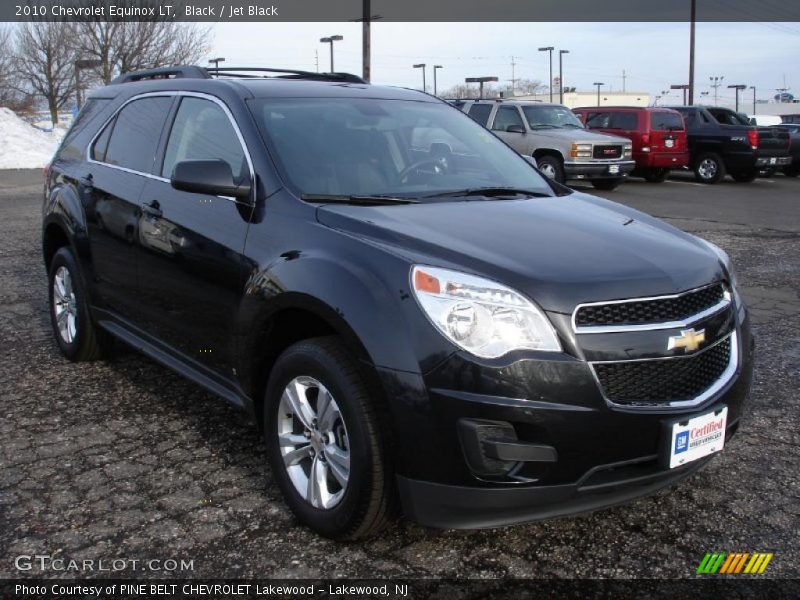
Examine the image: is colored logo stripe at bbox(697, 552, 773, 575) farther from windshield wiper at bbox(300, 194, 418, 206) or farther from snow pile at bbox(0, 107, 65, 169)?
snow pile at bbox(0, 107, 65, 169)

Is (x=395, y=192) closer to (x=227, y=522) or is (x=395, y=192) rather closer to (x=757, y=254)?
(x=227, y=522)

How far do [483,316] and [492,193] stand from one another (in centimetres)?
132

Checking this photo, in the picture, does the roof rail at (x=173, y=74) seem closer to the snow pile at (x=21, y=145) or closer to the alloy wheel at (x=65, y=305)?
the alloy wheel at (x=65, y=305)

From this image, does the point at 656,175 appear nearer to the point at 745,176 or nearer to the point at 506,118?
the point at 745,176

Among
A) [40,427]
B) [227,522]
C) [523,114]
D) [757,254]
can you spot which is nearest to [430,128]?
[227,522]

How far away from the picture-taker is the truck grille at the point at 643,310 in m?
2.71

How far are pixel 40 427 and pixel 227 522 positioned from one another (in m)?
1.57

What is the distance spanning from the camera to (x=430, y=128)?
14.2 ft

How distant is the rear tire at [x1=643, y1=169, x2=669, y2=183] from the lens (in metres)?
21.4

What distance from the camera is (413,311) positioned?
8.87 feet

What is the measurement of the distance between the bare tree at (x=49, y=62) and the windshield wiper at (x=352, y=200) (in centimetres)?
3916

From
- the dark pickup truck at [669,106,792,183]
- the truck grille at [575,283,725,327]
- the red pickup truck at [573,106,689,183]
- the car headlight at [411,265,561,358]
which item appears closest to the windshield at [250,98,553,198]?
the car headlight at [411,265,561,358]

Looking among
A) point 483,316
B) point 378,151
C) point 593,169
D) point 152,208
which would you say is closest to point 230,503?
point 483,316

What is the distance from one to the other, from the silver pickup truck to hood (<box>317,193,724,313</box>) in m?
14.5
